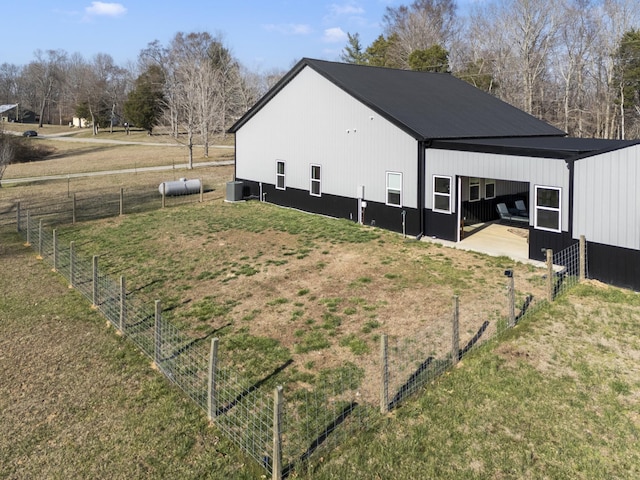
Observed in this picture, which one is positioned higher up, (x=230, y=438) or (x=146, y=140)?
(x=146, y=140)

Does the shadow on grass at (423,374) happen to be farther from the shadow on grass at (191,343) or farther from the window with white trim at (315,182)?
the window with white trim at (315,182)

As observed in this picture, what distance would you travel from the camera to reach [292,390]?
8.23 meters

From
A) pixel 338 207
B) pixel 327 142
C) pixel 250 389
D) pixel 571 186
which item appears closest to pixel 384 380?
pixel 250 389

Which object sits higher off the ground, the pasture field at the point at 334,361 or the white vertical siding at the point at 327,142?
the white vertical siding at the point at 327,142

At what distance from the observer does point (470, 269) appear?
46.5ft

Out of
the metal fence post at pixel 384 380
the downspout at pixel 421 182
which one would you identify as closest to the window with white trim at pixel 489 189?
the downspout at pixel 421 182

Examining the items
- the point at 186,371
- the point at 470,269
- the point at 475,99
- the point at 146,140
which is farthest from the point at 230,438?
the point at 146,140

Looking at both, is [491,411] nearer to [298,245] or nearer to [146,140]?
[298,245]

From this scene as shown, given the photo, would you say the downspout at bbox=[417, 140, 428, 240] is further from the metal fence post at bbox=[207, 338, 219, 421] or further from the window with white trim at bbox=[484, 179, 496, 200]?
the metal fence post at bbox=[207, 338, 219, 421]

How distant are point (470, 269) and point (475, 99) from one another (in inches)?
519

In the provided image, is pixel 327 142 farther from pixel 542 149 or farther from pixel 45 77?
pixel 45 77

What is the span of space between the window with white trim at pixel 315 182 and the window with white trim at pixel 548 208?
10015 millimetres

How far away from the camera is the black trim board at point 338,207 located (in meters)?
18.3

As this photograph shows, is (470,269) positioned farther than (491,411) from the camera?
Yes
